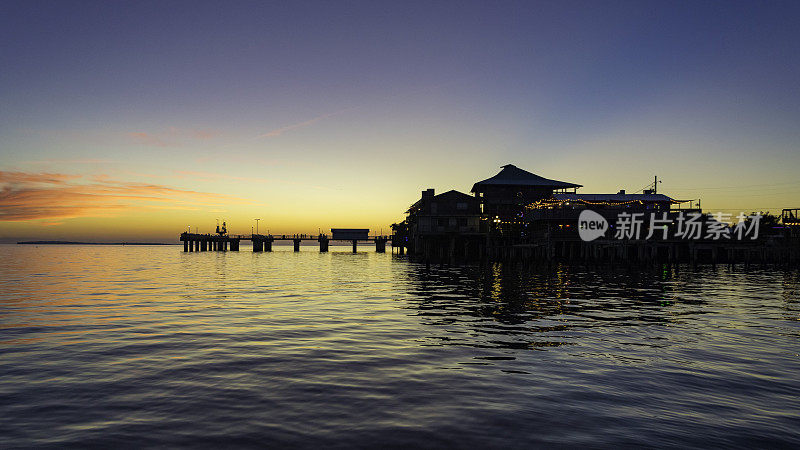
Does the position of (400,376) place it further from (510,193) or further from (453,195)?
(510,193)

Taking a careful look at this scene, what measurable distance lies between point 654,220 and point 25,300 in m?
62.3

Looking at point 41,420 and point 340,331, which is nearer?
point 41,420

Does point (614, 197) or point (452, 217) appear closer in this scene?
point (452, 217)

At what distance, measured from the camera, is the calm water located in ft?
22.7

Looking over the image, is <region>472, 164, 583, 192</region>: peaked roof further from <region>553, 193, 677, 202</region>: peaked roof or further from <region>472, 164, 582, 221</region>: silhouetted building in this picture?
<region>553, 193, 677, 202</region>: peaked roof

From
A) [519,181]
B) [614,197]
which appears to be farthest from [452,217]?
[614,197]

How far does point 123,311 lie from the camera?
20141 mm

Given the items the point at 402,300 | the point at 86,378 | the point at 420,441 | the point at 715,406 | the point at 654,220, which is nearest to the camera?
the point at 420,441

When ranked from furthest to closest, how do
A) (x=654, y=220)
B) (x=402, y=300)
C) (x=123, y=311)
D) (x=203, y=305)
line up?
(x=654, y=220), (x=402, y=300), (x=203, y=305), (x=123, y=311)

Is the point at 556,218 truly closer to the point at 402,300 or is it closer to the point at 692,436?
the point at 402,300

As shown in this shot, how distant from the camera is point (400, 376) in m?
9.88

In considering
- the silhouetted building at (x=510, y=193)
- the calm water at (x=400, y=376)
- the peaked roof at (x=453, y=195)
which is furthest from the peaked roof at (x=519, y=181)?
the calm water at (x=400, y=376)

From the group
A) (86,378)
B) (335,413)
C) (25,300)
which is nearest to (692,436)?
(335,413)

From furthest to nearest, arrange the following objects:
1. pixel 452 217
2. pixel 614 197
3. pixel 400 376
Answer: pixel 614 197
pixel 452 217
pixel 400 376
